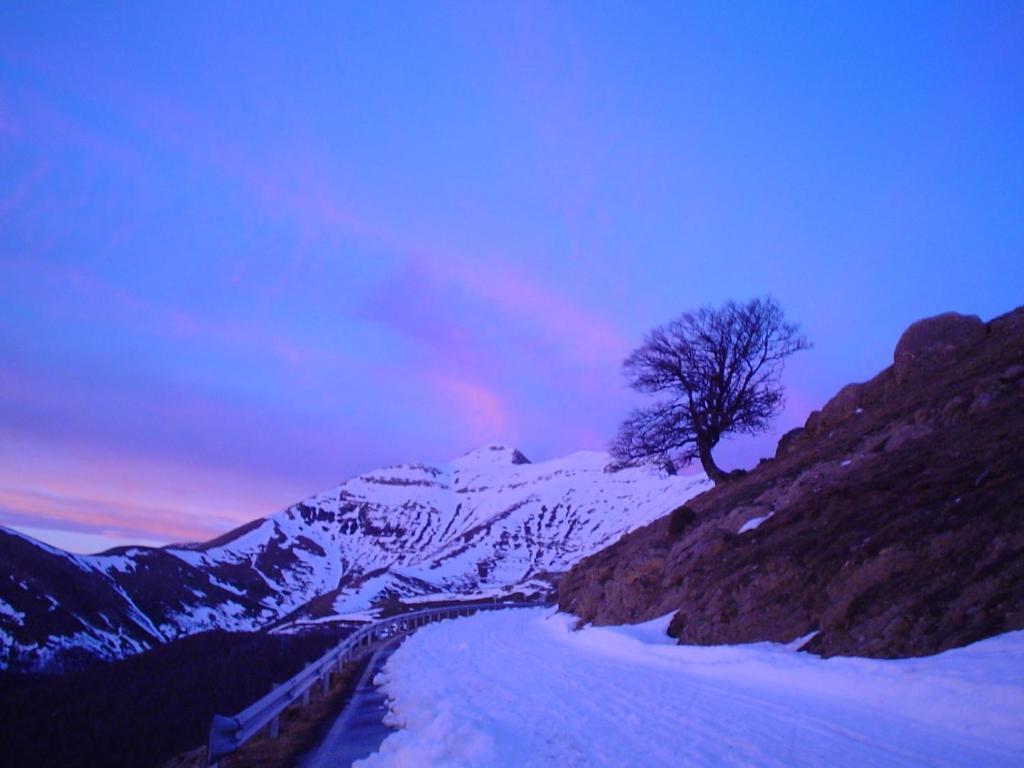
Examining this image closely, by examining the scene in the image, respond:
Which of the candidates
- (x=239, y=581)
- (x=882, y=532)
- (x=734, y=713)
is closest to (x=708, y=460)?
(x=882, y=532)

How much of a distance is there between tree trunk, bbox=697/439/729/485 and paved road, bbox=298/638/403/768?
62.9 feet

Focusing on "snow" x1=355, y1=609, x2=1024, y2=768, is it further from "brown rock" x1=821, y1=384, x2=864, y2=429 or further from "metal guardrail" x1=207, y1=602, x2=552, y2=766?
"brown rock" x1=821, y1=384, x2=864, y2=429

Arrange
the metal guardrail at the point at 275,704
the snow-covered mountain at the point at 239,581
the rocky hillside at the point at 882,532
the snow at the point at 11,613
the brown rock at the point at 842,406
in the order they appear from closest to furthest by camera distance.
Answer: the metal guardrail at the point at 275,704 → the rocky hillside at the point at 882,532 → the brown rock at the point at 842,406 → the snow at the point at 11,613 → the snow-covered mountain at the point at 239,581

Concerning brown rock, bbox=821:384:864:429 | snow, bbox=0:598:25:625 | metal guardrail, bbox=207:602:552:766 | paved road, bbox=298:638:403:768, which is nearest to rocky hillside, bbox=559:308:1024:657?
brown rock, bbox=821:384:864:429

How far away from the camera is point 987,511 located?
1202 centimetres

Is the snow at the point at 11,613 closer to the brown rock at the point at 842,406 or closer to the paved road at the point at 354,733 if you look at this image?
the paved road at the point at 354,733

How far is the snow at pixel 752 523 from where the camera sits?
20484 mm

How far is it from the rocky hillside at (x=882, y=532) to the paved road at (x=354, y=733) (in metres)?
6.57

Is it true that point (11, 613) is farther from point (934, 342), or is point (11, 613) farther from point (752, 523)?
point (934, 342)

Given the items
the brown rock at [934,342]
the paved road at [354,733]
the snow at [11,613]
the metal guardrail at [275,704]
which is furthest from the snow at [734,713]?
the snow at [11,613]

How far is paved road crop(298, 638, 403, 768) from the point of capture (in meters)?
8.52

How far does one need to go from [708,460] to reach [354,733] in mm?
23883

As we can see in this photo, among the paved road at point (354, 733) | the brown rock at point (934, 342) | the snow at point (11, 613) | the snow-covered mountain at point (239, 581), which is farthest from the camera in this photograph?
the snow-covered mountain at point (239, 581)

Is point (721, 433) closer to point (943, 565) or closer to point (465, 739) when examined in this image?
point (943, 565)
